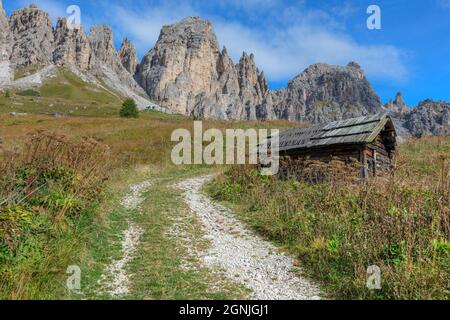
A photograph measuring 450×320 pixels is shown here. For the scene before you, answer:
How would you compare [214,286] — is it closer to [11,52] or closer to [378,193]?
[378,193]

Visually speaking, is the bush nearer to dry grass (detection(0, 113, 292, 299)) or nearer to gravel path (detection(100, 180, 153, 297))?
dry grass (detection(0, 113, 292, 299))

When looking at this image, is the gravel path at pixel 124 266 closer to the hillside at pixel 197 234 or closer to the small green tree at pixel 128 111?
the hillside at pixel 197 234

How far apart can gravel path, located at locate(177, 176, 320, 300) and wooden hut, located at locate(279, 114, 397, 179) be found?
7.99 m

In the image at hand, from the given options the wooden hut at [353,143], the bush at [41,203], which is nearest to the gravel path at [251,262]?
the bush at [41,203]

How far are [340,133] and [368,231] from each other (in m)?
11.4

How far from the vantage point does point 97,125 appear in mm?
41438

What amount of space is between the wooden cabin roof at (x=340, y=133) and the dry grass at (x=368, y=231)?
226 inches

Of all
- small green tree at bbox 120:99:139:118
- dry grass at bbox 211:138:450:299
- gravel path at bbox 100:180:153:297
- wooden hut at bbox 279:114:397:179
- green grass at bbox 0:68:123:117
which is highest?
green grass at bbox 0:68:123:117

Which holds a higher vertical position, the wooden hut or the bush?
the wooden hut

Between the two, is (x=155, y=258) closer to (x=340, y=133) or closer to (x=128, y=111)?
(x=340, y=133)

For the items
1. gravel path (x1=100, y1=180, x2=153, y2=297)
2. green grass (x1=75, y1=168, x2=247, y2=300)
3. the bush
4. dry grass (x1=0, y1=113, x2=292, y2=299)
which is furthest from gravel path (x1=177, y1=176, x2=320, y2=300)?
the bush

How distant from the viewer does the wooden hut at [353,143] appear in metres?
16.9

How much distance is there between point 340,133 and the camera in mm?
18297

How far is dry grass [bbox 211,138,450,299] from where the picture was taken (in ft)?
19.0
